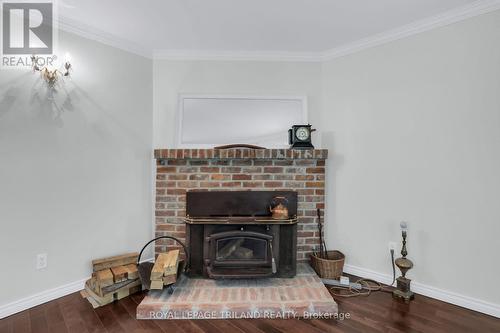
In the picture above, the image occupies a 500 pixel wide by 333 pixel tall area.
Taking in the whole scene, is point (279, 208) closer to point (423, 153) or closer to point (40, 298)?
point (423, 153)

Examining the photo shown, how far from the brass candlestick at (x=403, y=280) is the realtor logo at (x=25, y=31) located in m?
3.39

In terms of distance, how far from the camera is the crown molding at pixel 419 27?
194 centimetres

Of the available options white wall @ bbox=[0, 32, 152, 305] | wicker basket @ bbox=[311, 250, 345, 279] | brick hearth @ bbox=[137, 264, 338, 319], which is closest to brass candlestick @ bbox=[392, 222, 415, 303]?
wicker basket @ bbox=[311, 250, 345, 279]

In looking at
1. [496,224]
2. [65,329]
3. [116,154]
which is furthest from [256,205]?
[496,224]

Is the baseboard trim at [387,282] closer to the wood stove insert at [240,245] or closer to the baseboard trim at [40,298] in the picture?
the baseboard trim at [40,298]

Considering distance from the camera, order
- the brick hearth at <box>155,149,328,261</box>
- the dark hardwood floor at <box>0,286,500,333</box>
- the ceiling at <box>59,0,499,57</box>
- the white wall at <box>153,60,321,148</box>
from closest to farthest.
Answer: the dark hardwood floor at <box>0,286,500,333</box>
the ceiling at <box>59,0,499,57</box>
the brick hearth at <box>155,149,328,261</box>
the white wall at <box>153,60,321,148</box>

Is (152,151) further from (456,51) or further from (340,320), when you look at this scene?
(456,51)

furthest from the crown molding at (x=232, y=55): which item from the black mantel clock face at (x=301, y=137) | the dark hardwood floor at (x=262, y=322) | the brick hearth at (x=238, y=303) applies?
the dark hardwood floor at (x=262, y=322)

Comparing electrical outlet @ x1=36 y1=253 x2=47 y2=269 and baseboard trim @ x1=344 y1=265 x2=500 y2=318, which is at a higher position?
electrical outlet @ x1=36 y1=253 x2=47 y2=269

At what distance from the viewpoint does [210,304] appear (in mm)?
1879

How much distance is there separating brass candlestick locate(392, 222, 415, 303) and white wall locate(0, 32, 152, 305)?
2.45 metres

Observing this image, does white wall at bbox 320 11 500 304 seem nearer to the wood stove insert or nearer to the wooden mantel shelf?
the wooden mantel shelf

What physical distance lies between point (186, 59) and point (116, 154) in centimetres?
125

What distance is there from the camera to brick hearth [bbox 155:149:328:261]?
2627 millimetres
